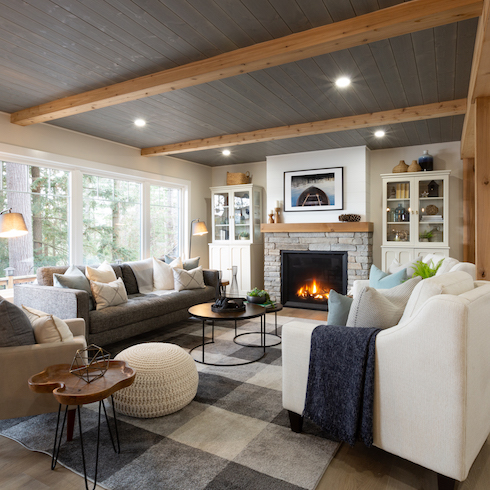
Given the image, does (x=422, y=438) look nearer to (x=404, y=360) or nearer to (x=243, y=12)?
(x=404, y=360)

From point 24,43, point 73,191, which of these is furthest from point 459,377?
point 73,191

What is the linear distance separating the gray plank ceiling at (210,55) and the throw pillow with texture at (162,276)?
1773 millimetres

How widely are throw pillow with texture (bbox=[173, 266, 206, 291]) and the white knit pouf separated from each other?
8.21ft

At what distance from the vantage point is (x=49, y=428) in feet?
7.57

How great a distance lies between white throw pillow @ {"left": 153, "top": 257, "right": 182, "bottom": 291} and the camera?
514 cm

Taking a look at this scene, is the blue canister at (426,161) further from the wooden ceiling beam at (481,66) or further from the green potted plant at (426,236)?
the wooden ceiling beam at (481,66)

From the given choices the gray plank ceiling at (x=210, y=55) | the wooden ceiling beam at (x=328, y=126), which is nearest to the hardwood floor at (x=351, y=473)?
the gray plank ceiling at (x=210, y=55)

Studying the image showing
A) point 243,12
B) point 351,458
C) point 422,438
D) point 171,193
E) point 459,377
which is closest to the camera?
point 459,377

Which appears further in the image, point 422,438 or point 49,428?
point 49,428

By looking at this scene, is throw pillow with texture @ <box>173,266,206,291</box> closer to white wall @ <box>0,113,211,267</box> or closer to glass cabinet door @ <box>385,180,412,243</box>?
white wall @ <box>0,113,211,267</box>

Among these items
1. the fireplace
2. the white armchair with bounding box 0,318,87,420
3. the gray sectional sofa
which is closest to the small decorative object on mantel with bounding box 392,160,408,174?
the fireplace

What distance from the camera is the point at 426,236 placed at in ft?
17.8

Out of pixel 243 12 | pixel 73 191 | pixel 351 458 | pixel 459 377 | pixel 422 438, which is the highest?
pixel 243 12

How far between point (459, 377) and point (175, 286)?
13.0ft
